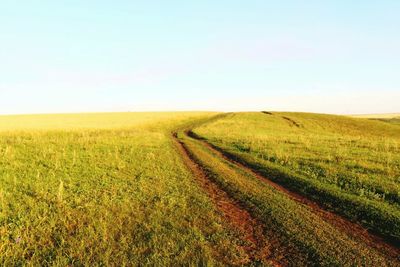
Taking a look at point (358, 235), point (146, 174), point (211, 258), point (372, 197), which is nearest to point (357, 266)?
point (358, 235)

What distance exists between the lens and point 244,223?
9.94m

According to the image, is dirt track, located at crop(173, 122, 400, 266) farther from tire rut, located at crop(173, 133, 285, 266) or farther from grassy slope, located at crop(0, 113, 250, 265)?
grassy slope, located at crop(0, 113, 250, 265)

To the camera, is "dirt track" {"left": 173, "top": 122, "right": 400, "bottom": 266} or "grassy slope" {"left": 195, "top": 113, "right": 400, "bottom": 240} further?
"grassy slope" {"left": 195, "top": 113, "right": 400, "bottom": 240}

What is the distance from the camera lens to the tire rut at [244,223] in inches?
309

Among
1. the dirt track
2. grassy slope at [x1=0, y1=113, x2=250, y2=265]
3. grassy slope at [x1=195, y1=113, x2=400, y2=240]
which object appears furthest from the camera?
grassy slope at [x1=195, y1=113, x2=400, y2=240]

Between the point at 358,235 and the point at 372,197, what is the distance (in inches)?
187

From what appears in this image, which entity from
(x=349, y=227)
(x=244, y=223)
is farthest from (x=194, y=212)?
(x=349, y=227)

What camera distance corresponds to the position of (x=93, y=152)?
2192 centimetres

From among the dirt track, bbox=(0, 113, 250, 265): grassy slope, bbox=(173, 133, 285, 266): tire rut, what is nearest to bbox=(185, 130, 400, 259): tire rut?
the dirt track

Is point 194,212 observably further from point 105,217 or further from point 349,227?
point 349,227

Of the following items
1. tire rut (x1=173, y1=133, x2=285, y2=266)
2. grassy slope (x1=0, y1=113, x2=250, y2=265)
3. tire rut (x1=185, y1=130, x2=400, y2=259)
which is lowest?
tire rut (x1=185, y1=130, x2=400, y2=259)

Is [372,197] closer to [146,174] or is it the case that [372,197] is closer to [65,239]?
[146,174]

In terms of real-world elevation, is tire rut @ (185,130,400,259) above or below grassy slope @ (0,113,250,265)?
below

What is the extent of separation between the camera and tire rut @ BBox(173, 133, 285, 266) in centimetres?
786
